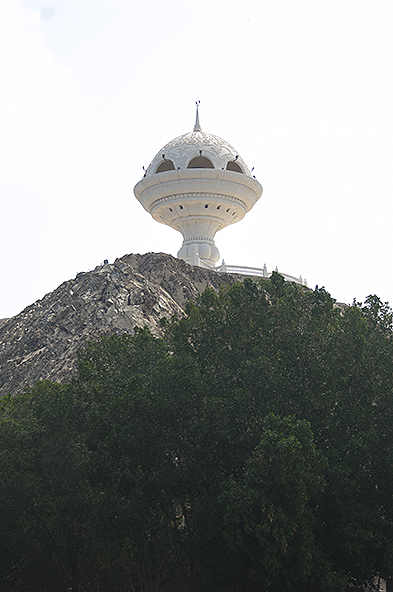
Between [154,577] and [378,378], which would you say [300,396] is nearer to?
[378,378]

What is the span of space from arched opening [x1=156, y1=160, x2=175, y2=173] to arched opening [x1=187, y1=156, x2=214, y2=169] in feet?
4.58

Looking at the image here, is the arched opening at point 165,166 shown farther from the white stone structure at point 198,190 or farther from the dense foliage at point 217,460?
the dense foliage at point 217,460

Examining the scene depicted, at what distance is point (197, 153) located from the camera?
42500 mm

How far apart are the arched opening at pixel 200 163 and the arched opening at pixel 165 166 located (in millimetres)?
1396

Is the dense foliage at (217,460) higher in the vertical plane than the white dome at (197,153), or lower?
lower

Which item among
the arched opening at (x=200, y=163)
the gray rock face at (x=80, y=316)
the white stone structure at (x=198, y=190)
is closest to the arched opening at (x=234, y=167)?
the white stone structure at (x=198, y=190)

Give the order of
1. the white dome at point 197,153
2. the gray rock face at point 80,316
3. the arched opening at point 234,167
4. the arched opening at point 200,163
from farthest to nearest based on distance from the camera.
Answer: the arched opening at point 234,167 < the arched opening at point 200,163 < the white dome at point 197,153 < the gray rock face at point 80,316

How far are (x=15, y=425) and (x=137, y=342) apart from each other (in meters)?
4.29

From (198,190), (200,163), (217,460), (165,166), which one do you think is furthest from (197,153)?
(217,460)

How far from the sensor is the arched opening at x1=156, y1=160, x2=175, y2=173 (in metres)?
43.2

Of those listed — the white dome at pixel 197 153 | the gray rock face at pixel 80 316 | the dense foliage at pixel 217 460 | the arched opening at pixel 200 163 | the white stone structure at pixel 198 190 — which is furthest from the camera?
the arched opening at pixel 200 163

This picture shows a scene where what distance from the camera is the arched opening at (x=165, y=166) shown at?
43.2m

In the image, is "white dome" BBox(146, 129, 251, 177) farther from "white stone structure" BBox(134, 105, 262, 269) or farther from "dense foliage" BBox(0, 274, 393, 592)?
"dense foliage" BBox(0, 274, 393, 592)

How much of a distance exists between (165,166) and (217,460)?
31595 millimetres
